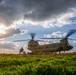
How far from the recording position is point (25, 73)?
21.5 metres

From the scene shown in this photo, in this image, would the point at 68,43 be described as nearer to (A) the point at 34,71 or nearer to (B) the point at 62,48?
(B) the point at 62,48

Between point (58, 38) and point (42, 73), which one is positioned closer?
point (42, 73)

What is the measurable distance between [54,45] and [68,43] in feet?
14.4

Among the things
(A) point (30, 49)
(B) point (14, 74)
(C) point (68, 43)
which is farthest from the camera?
(A) point (30, 49)

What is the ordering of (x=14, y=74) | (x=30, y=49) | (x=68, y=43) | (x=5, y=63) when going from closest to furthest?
(x=14, y=74) → (x=5, y=63) → (x=68, y=43) → (x=30, y=49)

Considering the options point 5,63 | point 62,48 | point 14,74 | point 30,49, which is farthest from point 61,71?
point 30,49

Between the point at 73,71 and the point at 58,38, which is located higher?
the point at 58,38

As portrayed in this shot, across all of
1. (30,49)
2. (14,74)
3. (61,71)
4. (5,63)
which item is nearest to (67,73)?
(61,71)

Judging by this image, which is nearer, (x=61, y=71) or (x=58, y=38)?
(x=61, y=71)

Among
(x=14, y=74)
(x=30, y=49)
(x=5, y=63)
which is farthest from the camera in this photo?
(x=30, y=49)

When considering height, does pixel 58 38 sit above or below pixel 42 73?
above

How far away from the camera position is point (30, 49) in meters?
93.2

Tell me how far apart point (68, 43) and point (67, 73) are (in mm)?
61547

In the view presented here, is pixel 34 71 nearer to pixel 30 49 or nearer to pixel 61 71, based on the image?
pixel 61 71
